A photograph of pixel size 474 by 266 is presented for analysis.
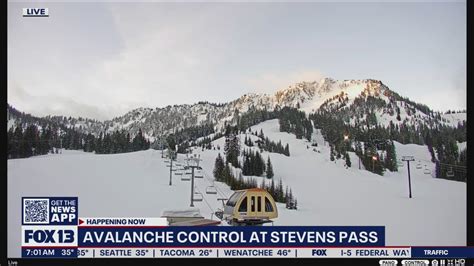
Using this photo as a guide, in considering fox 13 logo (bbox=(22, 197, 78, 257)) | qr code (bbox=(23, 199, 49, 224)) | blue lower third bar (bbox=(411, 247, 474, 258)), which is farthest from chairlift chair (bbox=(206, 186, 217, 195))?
blue lower third bar (bbox=(411, 247, 474, 258))

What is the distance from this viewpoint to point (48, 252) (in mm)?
4418

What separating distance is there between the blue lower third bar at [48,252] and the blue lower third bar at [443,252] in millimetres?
4535

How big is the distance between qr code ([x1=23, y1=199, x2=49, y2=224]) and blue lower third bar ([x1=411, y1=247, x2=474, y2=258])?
16.2 ft

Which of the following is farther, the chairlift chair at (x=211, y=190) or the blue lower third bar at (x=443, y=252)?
the chairlift chair at (x=211, y=190)

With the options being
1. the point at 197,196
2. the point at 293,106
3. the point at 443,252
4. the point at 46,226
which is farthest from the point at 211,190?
the point at 293,106

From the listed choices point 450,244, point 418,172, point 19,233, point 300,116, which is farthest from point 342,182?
point 300,116

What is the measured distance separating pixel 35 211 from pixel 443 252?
5482mm

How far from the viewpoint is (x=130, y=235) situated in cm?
451

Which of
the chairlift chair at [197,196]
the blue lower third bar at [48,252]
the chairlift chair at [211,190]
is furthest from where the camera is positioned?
the chairlift chair at [197,196]

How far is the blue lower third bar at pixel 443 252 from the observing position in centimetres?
441

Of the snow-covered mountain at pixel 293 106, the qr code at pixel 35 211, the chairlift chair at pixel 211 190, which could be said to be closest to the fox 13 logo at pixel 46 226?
the qr code at pixel 35 211

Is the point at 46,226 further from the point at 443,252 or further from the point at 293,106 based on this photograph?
the point at 293,106

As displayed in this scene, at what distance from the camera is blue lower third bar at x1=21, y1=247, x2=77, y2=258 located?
4.38 meters

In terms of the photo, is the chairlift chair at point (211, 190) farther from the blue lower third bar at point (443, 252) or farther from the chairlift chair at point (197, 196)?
the blue lower third bar at point (443, 252)
